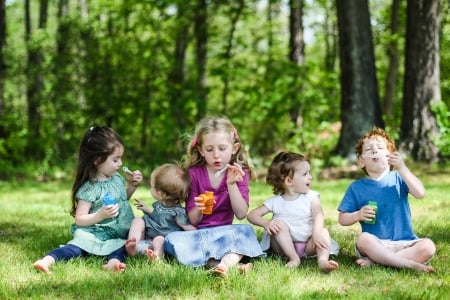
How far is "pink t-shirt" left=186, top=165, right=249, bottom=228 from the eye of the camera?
5.02 meters

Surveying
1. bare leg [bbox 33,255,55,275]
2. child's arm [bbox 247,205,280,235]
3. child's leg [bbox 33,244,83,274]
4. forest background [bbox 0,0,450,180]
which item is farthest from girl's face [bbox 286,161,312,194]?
forest background [bbox 0,0,450,180]

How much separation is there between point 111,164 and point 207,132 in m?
0.82

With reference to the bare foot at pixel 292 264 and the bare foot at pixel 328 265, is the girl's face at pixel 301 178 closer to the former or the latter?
the bare foot at pixel 292 264

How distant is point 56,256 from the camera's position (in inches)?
184

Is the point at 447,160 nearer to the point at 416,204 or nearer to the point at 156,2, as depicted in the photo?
the point at 416,204

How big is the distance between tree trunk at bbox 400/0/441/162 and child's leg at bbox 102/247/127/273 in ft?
24.5

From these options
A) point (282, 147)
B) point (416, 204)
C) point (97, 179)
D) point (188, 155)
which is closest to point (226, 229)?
point (188, 155)

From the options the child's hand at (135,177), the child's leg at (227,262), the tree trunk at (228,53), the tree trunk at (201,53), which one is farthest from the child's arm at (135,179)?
the tree trunk at (228,53)

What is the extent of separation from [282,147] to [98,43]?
4554 mm

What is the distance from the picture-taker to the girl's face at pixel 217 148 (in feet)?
16.0

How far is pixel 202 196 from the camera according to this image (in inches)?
189

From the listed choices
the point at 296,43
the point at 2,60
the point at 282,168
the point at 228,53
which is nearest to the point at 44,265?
the point at 282,168

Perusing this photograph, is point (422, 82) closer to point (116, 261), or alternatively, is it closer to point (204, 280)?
point (116, 261)

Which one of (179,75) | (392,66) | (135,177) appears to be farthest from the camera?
(392,66)
